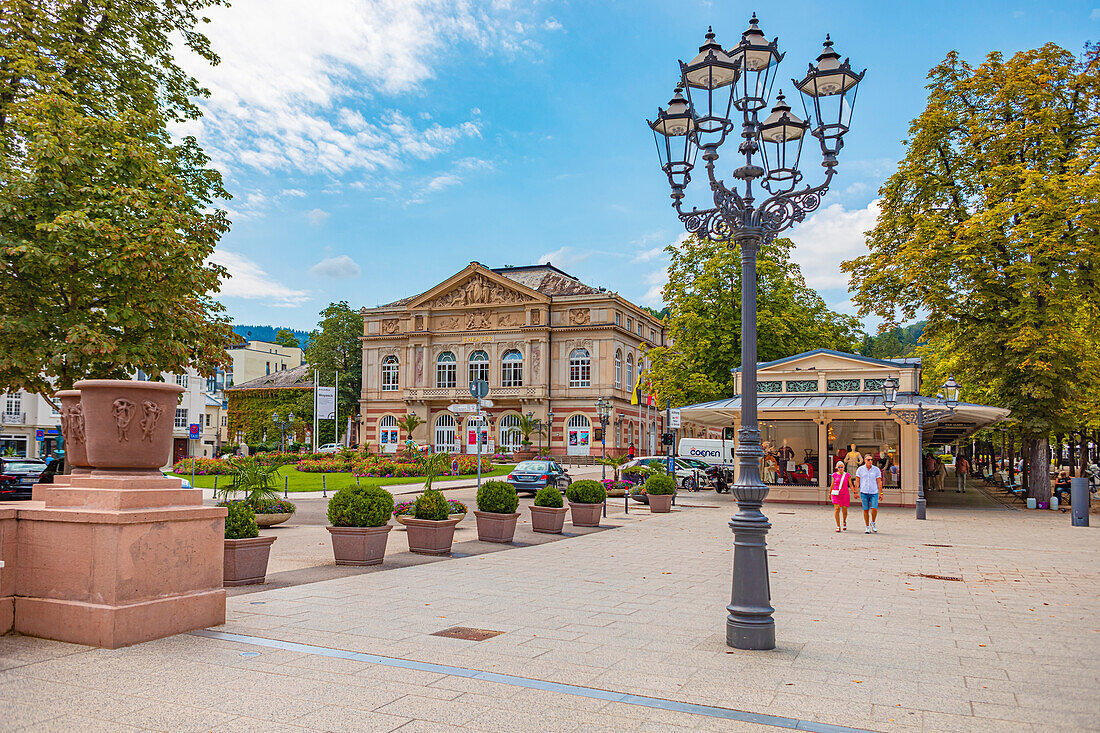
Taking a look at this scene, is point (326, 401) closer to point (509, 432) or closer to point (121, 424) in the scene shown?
point (509, 432)

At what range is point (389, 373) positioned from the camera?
7925 cm

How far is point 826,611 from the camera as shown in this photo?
951 centimetres

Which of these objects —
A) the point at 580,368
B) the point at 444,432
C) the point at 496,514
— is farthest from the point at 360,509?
the point at 444,432

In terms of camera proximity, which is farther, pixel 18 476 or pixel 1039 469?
pixel 1039 469

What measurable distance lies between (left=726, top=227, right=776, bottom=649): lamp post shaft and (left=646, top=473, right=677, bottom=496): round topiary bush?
58.7ft

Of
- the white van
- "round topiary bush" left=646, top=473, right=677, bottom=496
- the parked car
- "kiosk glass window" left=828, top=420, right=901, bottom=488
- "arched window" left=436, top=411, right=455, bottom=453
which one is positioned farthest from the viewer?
"arched window" left=436, top=411, right=455, bottom=453

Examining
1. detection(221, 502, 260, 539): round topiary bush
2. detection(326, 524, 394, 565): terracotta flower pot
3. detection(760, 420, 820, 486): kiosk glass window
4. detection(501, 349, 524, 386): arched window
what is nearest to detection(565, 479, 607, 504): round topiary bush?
detection(326, 524, 394, 565): terracotta flower pot

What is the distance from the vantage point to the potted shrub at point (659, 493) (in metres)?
25.7

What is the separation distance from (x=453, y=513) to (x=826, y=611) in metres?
8.75

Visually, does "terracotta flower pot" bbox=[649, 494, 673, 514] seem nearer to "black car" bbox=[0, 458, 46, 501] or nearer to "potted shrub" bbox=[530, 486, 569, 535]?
"potted shrub" bbox=[530, 486, 569, 535]

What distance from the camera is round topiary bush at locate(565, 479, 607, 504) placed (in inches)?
786

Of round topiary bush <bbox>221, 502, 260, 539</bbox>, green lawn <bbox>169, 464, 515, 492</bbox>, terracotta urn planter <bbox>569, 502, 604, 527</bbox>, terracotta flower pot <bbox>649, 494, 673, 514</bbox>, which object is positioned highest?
round topiary bush <bbox>221, 502, 260, 539</bbox>

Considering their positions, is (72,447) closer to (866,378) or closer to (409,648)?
(409,648)

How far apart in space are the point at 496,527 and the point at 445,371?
61354 mm
